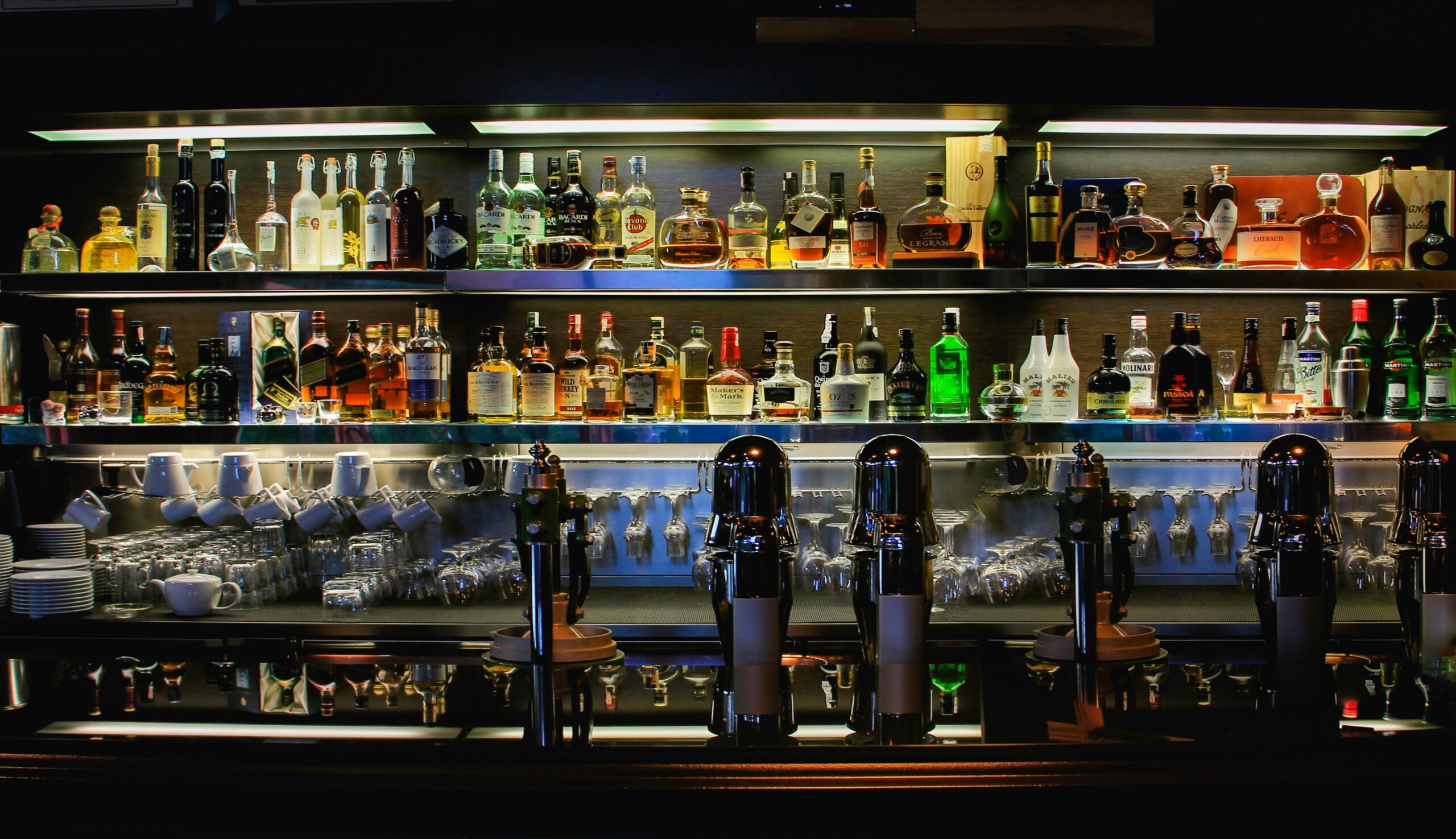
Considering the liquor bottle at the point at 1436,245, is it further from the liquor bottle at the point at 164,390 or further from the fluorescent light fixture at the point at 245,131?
the liquor bottle at the point at 164,390

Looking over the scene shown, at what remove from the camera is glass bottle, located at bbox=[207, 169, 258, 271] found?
281 cm

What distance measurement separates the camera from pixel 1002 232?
2730mm

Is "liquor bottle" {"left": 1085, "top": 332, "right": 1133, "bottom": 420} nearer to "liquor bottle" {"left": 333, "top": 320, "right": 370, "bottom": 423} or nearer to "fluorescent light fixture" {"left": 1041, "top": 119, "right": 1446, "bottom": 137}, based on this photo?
"fluorescent light fixture" {"left": 1041, "top": 119, "right": 1446, "bottom": 137}

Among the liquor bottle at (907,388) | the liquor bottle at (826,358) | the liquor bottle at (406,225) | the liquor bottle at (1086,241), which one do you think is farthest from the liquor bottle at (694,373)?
the liquor bottle at (1086,241)

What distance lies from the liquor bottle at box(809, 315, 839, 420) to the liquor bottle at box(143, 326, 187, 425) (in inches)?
66.6

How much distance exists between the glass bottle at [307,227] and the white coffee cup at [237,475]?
533 millimetres

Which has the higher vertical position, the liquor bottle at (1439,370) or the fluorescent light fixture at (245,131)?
the fluorescent light fixture at (245,131)

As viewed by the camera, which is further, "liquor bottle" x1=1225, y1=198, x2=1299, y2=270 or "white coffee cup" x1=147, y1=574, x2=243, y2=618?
"liquor bottle" x1=1225, y1=198, x2=1299, y2=270

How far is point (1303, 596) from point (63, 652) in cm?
255

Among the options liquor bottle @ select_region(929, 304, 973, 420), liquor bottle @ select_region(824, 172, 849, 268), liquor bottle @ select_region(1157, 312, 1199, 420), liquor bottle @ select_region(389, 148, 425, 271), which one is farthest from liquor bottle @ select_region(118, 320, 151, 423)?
liquor bottle @ select_region(1157, 312, 1199, 420)

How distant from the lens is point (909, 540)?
1.58 m

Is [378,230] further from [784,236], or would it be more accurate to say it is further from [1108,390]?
[1108,390]

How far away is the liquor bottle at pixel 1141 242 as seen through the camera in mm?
2707

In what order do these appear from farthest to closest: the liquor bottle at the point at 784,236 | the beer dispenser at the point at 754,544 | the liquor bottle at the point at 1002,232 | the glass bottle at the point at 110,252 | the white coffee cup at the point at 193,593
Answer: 1. the glass bottle at the point at 110,252
2. the liquor bottle at the point at 784,236
3. the liquor bottle at the point at 1002,232
4. the white coffee cup at the point at 193,593
5. the beer dispenser at the point at 754,544
